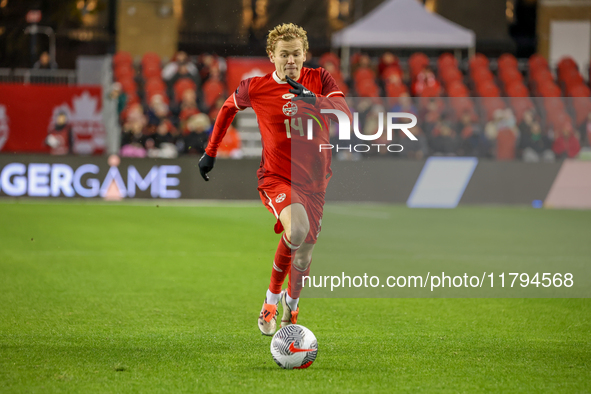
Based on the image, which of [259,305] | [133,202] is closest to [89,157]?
[133,202]

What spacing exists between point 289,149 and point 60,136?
11.0m

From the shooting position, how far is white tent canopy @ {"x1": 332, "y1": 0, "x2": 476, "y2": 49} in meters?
17.8

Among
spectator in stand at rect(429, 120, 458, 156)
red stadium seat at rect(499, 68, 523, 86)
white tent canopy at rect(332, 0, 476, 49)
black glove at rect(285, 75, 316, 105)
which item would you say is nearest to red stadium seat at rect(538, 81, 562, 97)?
red stadium seat at rect(499, 68, 523, 86)

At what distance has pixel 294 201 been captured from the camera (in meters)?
4.77

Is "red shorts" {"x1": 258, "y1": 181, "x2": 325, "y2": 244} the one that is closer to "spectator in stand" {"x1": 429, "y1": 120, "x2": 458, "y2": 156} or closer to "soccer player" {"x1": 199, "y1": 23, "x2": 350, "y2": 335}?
"soccer player" {"x1": 199, "y1": 23, "x2": 350, "y2": 335}

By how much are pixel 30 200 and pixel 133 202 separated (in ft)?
5.61

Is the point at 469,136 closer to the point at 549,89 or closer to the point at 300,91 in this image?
the point at 549,89

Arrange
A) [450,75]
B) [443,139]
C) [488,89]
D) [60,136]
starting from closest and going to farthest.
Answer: [443,139]
[60,136]
[488,89]
[450,75]

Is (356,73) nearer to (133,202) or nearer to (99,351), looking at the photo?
(133,202)

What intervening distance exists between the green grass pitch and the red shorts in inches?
11.5

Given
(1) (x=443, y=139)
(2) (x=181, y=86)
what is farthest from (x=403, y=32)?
(1) (x=443, y=139)

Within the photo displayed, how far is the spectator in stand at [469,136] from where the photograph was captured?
1310cm

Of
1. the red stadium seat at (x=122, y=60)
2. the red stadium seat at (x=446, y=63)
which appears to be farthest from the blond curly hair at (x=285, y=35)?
the red stadium seat at (x=446, y=63)

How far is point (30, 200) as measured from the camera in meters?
12.7
